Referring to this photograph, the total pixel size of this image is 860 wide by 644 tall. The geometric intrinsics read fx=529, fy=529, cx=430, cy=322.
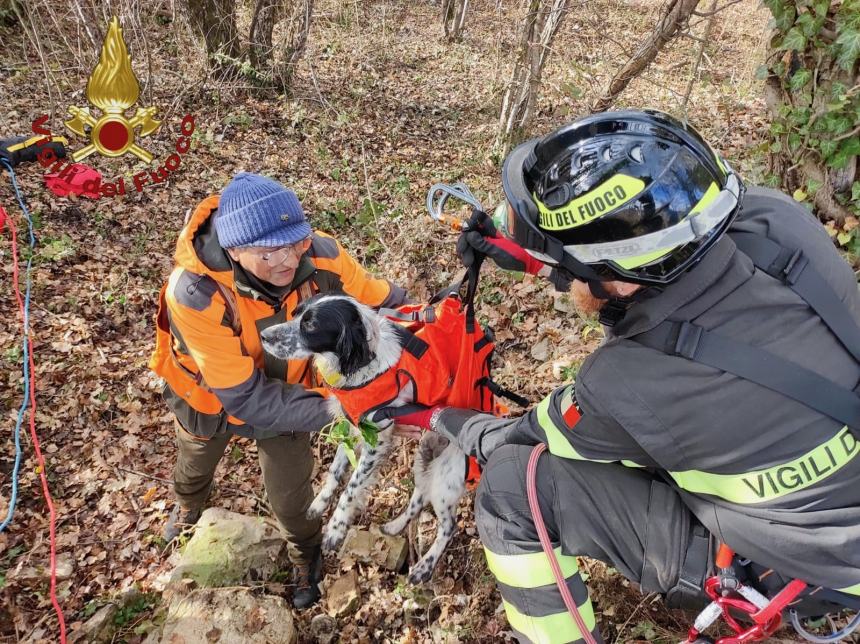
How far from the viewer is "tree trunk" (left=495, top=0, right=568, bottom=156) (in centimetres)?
655

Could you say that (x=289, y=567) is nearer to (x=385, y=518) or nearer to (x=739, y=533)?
(x=385, y=518)

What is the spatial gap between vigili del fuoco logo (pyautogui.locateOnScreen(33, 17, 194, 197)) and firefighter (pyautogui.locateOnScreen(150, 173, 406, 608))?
1662 mm

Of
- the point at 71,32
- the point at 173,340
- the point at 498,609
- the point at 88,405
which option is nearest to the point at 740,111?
the point at 498,609

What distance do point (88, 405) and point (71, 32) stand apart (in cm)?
757

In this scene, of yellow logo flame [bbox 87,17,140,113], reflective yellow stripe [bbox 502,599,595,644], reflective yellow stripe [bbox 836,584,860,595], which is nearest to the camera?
reflective yellow stripe [bbox 836,584,860,595]

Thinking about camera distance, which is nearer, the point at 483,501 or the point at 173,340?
the point at 483,501

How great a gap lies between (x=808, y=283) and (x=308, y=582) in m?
3.45

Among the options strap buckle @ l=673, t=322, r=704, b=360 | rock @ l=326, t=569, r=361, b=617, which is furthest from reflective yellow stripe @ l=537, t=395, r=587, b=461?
rock @ l=326, t=569, r=361, b=617

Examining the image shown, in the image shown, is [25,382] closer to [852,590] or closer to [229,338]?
[229,338]

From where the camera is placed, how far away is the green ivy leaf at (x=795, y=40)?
3.48 meters

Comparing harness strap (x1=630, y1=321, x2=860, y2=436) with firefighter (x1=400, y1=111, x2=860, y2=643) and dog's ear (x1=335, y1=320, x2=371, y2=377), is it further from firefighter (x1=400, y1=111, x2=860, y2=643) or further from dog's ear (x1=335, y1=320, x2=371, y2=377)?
dog's ear (x1=335, y1=320, x2=371, y2=377)

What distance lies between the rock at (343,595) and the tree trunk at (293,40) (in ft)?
29.3

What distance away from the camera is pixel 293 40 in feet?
32.0

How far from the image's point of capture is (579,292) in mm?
2113
